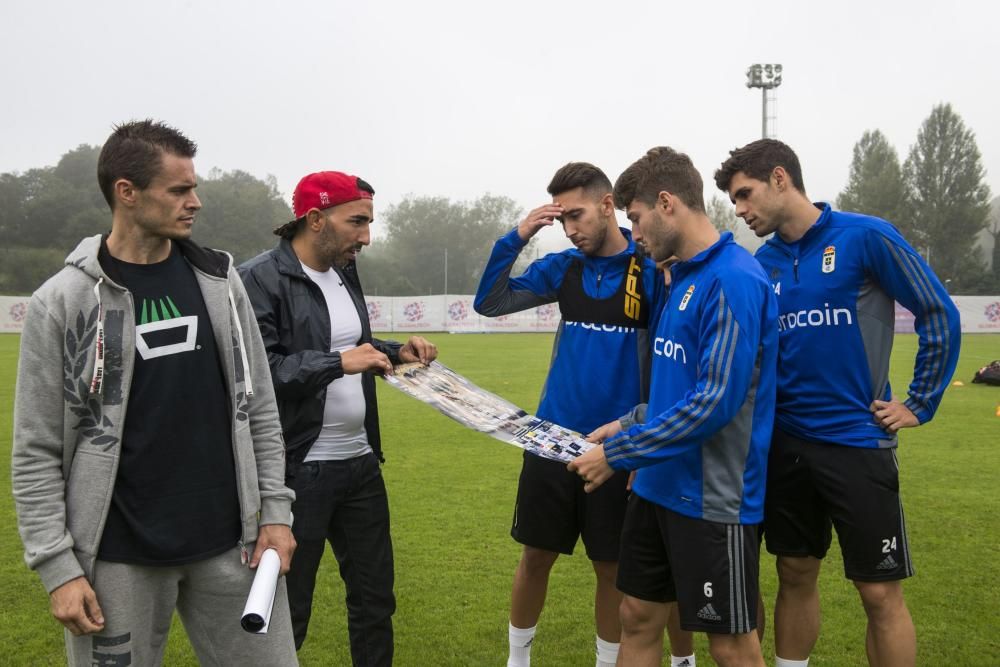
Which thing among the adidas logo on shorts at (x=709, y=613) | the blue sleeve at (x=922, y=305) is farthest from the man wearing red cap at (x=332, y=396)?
the blue sleeve at (x=922, y=305)

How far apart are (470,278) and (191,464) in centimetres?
6712

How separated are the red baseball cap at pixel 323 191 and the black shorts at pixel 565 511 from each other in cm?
152

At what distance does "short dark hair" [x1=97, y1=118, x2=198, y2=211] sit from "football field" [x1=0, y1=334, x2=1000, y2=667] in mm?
1408

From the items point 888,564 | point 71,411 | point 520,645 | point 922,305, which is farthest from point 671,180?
point 520,645

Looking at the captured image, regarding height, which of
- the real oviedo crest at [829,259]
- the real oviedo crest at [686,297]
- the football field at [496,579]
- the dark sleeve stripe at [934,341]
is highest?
the real oviedo crest at [829,259]

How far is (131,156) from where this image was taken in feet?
7.93

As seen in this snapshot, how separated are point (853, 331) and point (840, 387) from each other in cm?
24

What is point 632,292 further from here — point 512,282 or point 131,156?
point 131,156

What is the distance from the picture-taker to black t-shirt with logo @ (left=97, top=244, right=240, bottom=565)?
2377 mm

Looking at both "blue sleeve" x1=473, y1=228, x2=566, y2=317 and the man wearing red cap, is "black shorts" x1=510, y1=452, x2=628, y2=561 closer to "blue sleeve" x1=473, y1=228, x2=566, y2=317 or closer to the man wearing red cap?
the man wearing red cap

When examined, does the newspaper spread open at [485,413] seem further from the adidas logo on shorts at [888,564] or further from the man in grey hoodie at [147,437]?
the adidas logo on shorts at [888,564]

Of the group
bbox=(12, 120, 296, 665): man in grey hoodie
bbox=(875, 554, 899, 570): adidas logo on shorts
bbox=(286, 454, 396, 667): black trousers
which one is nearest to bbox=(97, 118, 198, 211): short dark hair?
bbox=(12, 120, 296, 665): man in grey hoodie

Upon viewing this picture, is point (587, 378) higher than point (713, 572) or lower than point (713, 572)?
higher

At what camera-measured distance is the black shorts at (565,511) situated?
376 centimetres
